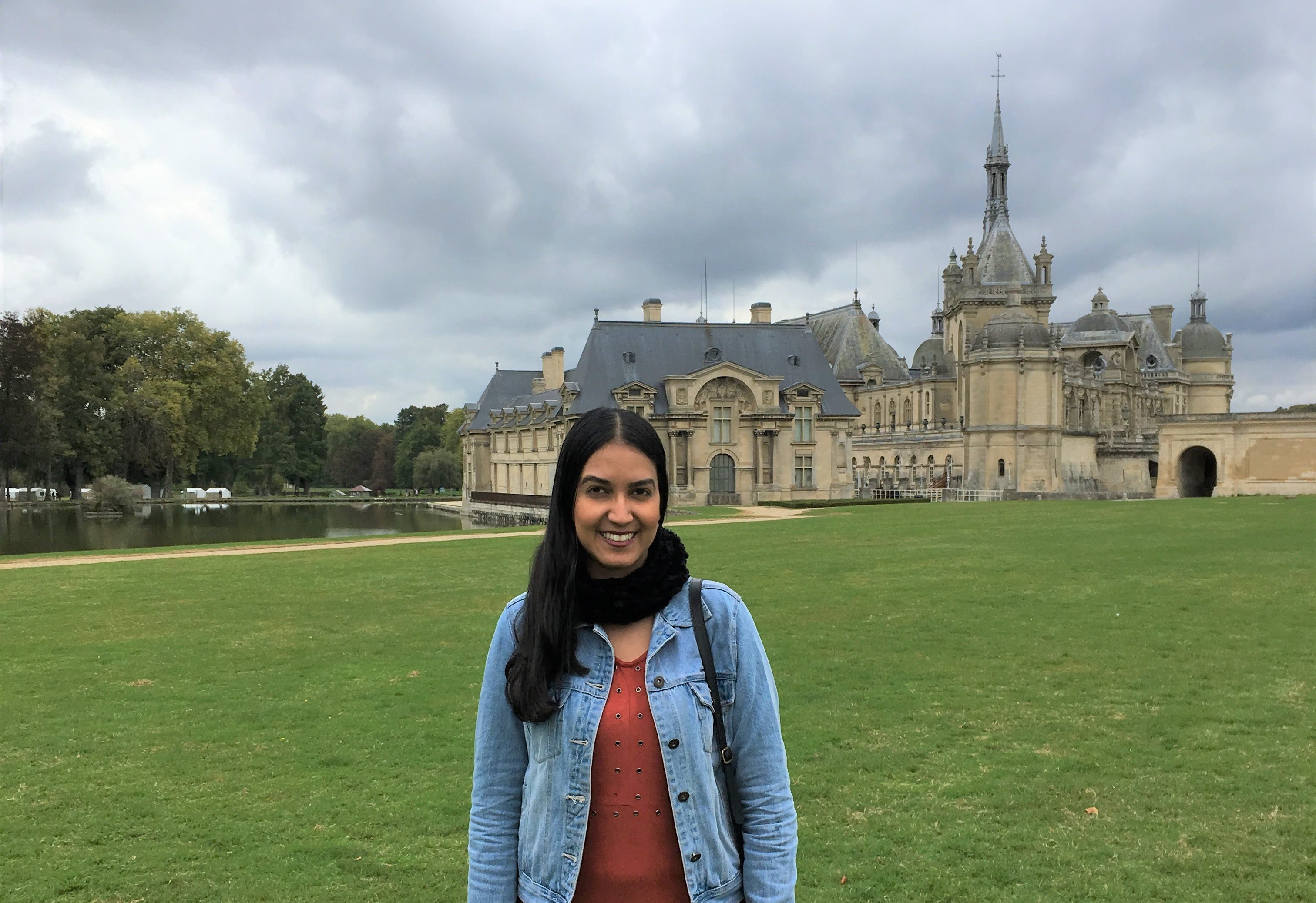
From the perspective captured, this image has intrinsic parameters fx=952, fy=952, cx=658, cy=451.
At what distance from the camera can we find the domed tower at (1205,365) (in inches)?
3105

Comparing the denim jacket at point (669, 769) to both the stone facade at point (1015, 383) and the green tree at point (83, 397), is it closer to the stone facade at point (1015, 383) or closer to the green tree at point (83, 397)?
the stone facade at point (1015, 383)

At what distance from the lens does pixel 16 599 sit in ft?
50.1

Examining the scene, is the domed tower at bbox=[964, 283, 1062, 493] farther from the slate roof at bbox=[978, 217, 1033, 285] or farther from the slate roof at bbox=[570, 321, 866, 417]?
the slate roof at bbox=[978, 217, 1033, 285]

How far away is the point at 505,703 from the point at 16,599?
15.9 meters

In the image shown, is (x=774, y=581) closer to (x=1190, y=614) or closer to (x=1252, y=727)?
(x=1190, y=614)

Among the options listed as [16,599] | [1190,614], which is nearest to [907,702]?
[1190,614]

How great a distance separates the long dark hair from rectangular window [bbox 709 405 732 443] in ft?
147

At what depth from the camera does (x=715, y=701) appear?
2795 mm

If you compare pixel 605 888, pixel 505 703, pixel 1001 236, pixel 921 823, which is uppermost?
pixel 1001 236

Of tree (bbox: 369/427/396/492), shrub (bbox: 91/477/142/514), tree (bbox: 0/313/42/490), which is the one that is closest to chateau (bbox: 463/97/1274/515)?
shrub (bbox: 91/477/142/514)

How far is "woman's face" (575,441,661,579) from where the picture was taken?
9.35 feet

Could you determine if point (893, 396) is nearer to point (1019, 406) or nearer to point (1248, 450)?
point (1019, 406)

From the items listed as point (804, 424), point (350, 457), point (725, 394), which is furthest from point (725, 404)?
point (350, 457)

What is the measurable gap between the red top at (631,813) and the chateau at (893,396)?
43.0 metres
